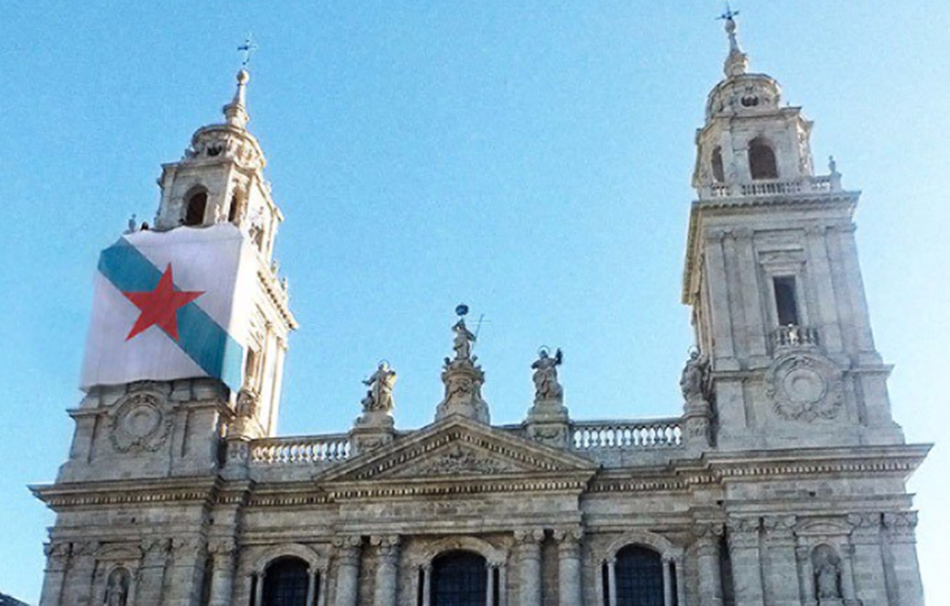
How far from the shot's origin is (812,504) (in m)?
28.7

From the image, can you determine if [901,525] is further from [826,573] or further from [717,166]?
[717,166]

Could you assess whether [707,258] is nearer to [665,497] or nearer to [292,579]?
[665,497]

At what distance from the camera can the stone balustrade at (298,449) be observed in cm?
3275

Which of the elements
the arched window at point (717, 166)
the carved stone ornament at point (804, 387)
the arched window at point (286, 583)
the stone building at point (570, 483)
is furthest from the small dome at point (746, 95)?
the arched window at point (286, 583)

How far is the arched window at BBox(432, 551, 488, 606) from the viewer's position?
98.6 ft

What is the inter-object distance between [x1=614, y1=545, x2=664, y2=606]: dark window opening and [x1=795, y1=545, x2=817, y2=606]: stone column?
3.50 metres

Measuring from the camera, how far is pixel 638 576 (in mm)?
29656

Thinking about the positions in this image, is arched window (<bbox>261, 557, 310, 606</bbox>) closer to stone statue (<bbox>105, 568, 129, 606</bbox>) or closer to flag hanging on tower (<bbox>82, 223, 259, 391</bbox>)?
stone statue (<bbox>105, 568, 129, 606</bbox>)

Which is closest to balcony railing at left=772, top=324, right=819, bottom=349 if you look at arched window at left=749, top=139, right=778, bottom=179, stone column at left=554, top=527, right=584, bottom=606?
arched window at left=749, top=139, right=778, bottom=179

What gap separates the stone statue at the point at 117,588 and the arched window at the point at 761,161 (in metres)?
22.4

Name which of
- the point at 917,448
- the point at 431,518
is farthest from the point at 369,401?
the point at 917,448

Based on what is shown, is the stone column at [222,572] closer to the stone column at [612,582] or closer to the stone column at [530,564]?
the stone column at [530,564]

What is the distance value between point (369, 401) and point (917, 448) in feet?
49.2

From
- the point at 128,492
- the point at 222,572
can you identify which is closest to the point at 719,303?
the point at 222,572
